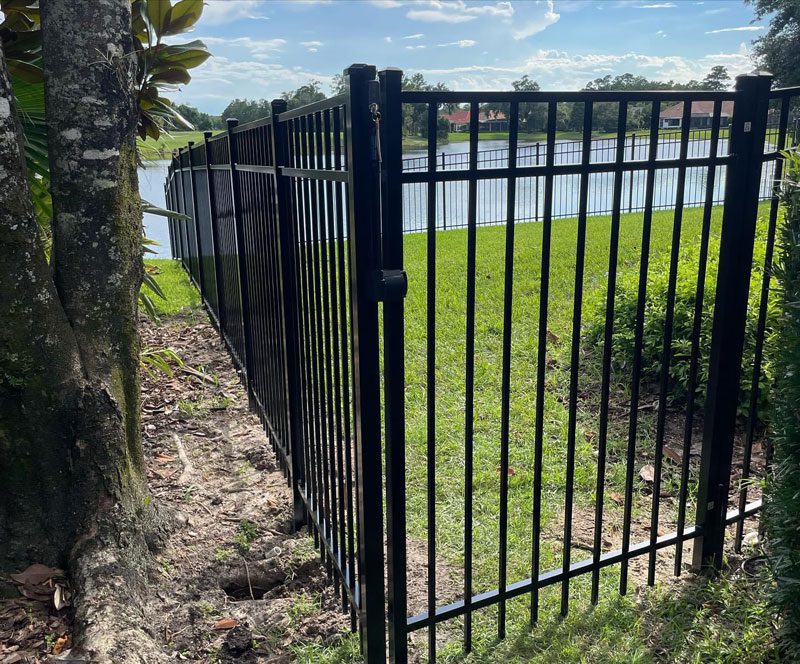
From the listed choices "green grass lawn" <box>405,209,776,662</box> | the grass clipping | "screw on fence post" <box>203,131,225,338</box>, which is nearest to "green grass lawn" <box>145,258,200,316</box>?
"screw on fence post" <box>203,131,225,338</box>

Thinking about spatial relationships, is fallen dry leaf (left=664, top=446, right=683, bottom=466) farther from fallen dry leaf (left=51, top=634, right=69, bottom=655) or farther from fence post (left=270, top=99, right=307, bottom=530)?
fallen dry leaf (left=51, top=634, right=69, bottom=655)

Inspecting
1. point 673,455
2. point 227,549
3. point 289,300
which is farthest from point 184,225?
point 673,455

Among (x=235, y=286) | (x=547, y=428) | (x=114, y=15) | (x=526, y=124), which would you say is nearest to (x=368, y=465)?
(x=526, y=124)

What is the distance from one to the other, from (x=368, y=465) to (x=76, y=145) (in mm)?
1726

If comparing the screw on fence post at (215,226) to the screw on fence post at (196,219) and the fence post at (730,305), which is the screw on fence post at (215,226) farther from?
the fence post at (730,305)

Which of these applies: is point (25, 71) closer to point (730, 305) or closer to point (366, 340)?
point (366, 340)

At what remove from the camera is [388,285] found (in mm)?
2105

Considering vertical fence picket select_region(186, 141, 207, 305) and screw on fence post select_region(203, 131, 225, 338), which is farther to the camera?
vertical fence picket select_region(186, 141, 207, 305)

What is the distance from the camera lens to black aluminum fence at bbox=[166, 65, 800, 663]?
2.18m

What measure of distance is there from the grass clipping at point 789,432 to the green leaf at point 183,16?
117 inches

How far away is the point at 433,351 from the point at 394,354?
148 mm

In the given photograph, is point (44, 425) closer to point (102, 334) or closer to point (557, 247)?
point (102, 334)

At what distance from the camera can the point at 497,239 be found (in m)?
11.8

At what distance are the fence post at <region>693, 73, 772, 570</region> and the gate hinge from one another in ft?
4.99
